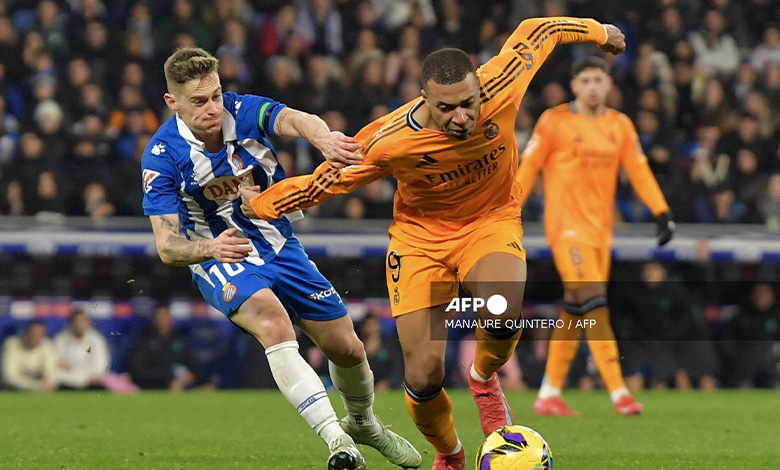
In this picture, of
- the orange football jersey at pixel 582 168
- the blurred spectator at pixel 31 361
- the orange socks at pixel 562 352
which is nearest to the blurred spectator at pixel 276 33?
the blurred spectator at pixel 31 361

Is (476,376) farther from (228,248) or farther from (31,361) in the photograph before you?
(31,361)

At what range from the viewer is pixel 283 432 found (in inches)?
376

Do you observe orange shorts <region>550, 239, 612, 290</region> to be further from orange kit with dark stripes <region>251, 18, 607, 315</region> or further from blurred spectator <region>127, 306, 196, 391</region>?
blurred spectator <region>127, 306, 196, 391</region>

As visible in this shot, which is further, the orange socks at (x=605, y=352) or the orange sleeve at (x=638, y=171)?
the orange sleeve at (x=638, y=171)

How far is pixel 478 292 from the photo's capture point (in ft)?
21.3

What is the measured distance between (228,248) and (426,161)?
1.12 m

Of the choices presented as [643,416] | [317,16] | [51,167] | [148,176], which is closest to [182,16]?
[317,16]

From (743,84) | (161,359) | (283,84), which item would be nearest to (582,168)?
(161,359)

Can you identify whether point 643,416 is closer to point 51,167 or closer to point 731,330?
point 731,330

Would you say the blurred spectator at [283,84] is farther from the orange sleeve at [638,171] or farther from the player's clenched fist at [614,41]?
the player's clenched fist at [614,41]

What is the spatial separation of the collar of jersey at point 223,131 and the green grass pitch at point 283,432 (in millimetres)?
1914

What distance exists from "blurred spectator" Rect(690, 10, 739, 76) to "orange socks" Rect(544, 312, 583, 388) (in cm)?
782

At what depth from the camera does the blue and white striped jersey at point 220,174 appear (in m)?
6.79

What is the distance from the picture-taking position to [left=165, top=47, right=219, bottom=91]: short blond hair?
666cm
